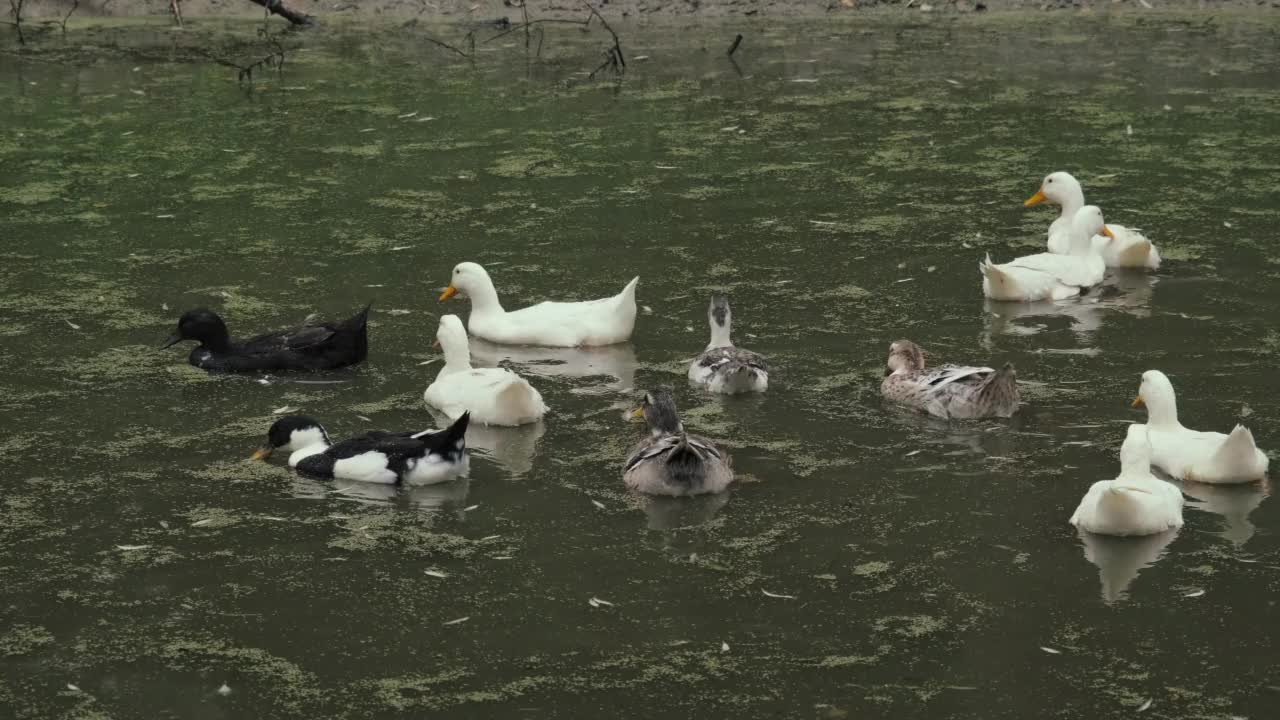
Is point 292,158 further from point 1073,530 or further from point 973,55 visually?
point 1073,530

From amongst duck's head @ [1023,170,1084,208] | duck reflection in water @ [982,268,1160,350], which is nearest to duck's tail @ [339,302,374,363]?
duck reflection in water @ [982,268,1160,350]

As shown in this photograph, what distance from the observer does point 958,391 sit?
7297 mm

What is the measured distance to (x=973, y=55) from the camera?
1603 cm

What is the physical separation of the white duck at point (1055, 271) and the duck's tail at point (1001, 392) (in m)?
1.71

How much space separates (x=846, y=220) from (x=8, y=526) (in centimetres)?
557

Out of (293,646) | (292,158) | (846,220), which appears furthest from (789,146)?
(293,646)

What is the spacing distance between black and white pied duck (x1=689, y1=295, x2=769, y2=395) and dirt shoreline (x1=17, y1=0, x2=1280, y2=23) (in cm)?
1076

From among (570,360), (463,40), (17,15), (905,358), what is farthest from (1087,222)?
(17,15)

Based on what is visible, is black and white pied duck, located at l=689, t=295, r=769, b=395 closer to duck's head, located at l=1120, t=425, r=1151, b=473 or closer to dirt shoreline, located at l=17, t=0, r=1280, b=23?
duck's head, located at l=1120, t=425, r=1151, b=473

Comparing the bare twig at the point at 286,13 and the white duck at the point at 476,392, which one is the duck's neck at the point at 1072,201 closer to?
the white duck at the point at 476,392

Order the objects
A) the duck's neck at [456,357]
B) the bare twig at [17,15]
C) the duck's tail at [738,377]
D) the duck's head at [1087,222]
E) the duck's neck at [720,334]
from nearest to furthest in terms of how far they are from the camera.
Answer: the duck's tail at [738,377]
the duck's neck at [456,357]
the duck's neck at [720,334]
the duck's head at [1087,222]
the bare twig at [17,15]

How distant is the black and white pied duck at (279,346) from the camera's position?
8.09 metres

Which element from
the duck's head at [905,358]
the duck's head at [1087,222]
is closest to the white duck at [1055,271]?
the duck's head at [1087,222]

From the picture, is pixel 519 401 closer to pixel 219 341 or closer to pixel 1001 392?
pixel 219 341
